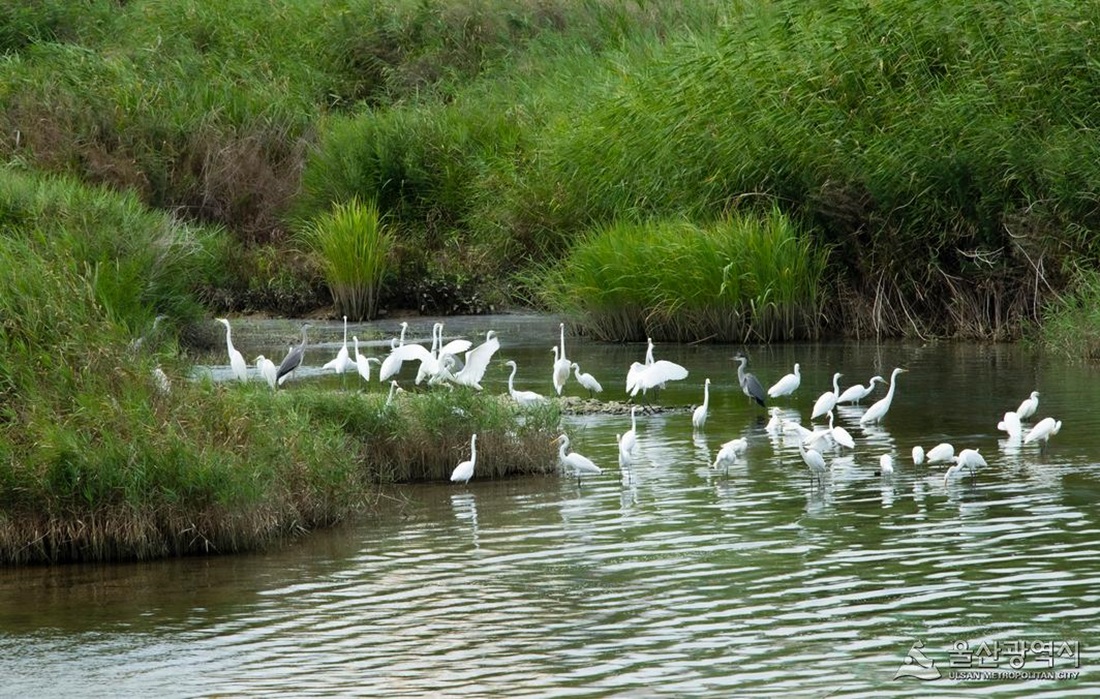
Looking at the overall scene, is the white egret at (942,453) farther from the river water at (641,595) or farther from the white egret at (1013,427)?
the white egret at (1013,427)

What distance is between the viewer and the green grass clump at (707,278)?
20125 mm

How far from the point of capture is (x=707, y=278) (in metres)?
20.3

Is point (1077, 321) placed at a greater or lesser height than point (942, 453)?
greater

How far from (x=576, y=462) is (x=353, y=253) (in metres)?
13.2

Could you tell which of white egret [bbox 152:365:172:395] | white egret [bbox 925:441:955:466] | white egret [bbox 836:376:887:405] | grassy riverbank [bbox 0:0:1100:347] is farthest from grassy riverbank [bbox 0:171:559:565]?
grassy riverbank [bbox 0:0:1100:347]

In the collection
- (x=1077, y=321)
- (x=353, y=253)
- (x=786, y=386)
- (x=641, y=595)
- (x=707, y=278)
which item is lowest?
(x=641, y=595)

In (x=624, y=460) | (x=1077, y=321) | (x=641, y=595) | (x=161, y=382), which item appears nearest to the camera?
(x=641, y=595)

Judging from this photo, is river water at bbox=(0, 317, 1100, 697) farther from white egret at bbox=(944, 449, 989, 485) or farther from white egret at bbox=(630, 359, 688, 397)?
white egret at bbox=(630, 359, 688, 397)

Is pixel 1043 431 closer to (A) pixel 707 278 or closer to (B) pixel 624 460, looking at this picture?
(B) pixel 624 460

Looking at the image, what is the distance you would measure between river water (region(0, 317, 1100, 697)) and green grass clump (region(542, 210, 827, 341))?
7357mm

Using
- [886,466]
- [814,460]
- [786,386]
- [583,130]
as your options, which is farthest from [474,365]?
[583,130]

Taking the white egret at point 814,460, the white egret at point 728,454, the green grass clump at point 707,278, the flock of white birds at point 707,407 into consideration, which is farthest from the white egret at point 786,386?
the green grass clump at point 707,278

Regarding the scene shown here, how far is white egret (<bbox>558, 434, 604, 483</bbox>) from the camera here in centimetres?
1166

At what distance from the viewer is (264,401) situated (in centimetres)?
1116
